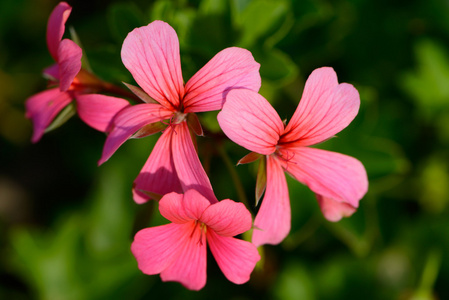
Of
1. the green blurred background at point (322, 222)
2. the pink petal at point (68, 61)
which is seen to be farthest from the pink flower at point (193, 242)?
the green blurred background at point (322, 222)

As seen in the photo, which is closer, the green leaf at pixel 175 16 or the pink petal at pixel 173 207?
the pink petal at pixel 173 207

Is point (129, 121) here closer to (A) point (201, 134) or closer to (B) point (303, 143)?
(A) point (201, 134)

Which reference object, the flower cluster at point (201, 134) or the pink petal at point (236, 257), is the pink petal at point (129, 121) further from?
the pink petal at point (236, 257)

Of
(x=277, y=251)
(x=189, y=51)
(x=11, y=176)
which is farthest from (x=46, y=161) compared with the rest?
(x=189, y=51)

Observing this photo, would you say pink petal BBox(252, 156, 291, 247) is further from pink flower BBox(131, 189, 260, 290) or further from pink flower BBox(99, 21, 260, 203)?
pink flower BBox(99, 21, 260, 203)

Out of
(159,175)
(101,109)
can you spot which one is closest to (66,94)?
(101,109)

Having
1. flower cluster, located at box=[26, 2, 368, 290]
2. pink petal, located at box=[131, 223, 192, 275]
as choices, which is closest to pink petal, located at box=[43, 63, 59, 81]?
flower cluster, located at box=[26, 2, 368, 290]

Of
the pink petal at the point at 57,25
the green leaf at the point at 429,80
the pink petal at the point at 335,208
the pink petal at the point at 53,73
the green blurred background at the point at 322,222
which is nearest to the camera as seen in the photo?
the pink petal at the point at 57,25
